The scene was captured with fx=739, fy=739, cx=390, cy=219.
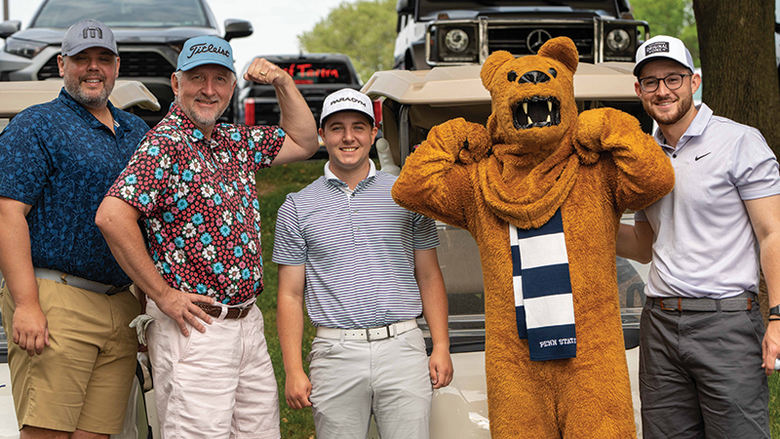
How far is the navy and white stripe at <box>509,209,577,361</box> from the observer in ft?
8.07

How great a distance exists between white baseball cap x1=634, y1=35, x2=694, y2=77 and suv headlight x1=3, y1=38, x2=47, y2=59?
19.3 feet

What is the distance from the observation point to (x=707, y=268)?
2641 millimetres

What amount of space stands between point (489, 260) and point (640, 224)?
28.2 inches

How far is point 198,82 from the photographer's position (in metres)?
2.79

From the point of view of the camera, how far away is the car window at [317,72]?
489 inches

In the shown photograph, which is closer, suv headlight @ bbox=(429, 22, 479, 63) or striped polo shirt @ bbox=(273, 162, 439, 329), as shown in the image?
striped polo shirt @ bbox=(273, 162, 439, 329)

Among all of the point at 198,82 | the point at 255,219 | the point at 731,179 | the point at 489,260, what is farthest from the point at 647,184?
the point at 198,82

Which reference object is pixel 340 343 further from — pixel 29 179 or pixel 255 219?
pixel 29 179

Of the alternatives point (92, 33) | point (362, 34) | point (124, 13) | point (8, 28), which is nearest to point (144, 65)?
point (124, 13)

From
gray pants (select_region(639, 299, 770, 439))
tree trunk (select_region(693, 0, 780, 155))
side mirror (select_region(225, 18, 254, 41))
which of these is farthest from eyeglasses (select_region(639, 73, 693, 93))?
side mirror (select_region(225, 18, 254, 41))

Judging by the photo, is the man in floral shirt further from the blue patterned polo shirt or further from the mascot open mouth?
the mascot open mouth

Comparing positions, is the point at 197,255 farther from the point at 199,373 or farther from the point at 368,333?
the point at 368,333

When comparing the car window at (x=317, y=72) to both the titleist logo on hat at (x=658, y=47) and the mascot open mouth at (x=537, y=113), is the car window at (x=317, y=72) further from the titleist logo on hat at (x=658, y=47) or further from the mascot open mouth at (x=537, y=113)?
the mascot open mouth at (x=537, y=113)

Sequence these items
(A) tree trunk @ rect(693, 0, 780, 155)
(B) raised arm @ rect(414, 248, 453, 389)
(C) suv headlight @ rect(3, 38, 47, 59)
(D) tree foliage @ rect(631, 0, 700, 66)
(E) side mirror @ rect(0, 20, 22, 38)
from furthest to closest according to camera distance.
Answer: (D) tree foliage @ rect(631, 0, 700, 66) → (E) side mirror @ rect(0, 20, 22, 38) → (C) suv headlight @ rect(3, 38, 47, 59) → (A) tree trunk @ rect(693, 0, 780, 155) → (B) raised arm @ rect(414, 248, 453, 389)
